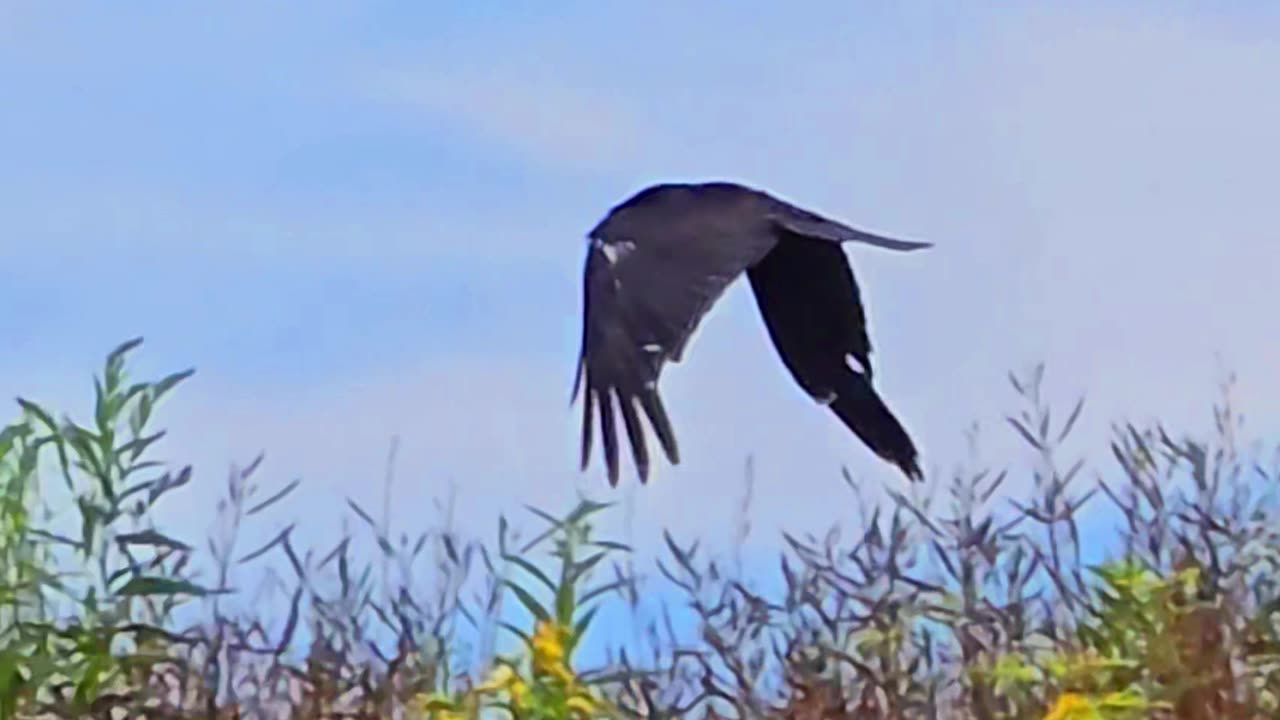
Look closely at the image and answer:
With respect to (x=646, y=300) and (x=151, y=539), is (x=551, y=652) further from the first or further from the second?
(x=646, y=300)

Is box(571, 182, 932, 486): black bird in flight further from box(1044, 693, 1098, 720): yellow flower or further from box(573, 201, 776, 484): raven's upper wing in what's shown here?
box(1044, 693, 1098, 720): yellow flower

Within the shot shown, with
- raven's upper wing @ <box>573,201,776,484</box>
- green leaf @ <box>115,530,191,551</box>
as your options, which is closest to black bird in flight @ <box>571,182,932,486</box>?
raven's upper wing @ <box>573,201,776,484</box>

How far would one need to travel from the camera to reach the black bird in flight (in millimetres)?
3125

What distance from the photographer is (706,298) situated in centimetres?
316

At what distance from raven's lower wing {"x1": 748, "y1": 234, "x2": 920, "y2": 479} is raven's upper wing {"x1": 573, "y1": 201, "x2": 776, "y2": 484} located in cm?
50

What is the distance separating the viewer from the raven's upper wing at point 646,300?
10.2 feet

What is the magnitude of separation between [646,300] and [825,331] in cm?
85

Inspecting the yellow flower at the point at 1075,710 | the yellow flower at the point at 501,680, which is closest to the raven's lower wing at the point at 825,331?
the yellow flower at the point at 1075,710

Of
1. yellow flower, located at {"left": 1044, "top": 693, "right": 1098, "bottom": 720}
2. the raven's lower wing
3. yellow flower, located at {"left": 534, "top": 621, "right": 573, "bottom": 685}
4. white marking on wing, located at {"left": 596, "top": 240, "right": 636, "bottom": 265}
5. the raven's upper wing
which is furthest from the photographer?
the raven's lower wing

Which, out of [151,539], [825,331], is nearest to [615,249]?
[825,331]

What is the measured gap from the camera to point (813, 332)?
399 cm

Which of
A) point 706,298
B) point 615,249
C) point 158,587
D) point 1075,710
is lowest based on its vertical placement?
point 1075,710

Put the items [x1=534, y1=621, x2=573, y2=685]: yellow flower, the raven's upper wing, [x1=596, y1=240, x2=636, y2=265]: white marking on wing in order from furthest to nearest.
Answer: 1. [x1=596, y1=240, x2=636, y2=265]: white marking on wing
2. the raven's upper wing
3. [x1=534, y1=621, x2=573, y2=685]: yellow flower

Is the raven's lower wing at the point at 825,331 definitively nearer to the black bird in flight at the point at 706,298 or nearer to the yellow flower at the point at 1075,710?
the black bird in flight at the point at 706,298
